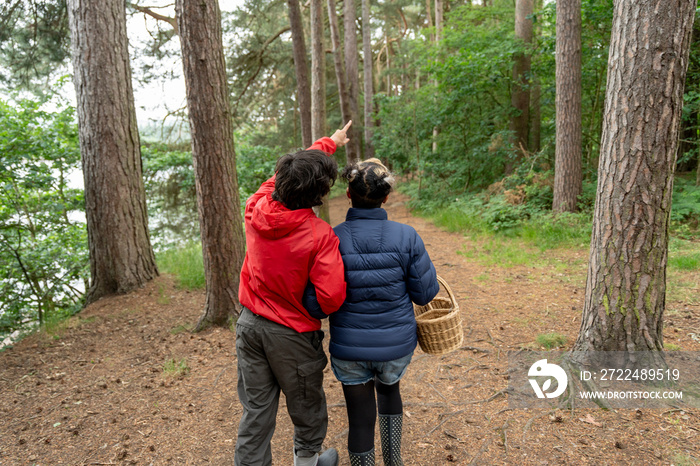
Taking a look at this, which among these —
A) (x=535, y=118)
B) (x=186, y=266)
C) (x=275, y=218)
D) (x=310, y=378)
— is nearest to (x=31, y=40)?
(x=186, y=266)

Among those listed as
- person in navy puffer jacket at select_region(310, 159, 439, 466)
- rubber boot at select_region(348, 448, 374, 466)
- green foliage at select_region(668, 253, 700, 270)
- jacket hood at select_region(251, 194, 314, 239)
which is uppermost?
jacket hood at select_region(251, 194, 314, 239)

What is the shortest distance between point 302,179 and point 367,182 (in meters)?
0.33

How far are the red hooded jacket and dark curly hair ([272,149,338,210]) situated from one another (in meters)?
0.05

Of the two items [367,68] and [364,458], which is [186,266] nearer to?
[364,458]

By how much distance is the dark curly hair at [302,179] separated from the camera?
75.9 inches

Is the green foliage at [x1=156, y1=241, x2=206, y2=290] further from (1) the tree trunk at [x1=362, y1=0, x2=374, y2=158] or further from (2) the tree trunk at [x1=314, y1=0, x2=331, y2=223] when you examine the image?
(1) the tree trunk at [x1=362, y1=0, x2=374, y2=158]

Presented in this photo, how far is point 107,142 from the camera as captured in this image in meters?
5.51

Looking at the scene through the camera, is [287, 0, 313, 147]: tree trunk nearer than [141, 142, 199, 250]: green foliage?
Yes

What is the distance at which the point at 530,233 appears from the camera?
7516mm

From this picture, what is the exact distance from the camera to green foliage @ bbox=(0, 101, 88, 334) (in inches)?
228

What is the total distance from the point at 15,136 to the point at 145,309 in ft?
10.9

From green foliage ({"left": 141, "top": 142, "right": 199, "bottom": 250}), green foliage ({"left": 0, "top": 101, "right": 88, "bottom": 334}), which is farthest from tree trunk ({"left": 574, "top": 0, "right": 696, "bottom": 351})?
green foliage ({"left": 141, "top": 142, "right": 199, "bottom": 250})

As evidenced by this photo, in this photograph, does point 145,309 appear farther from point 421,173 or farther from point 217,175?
point 421,173

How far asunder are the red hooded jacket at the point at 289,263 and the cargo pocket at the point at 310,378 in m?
0.20
